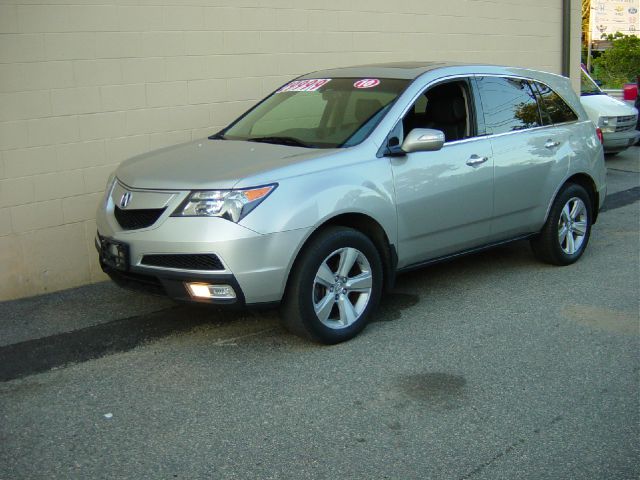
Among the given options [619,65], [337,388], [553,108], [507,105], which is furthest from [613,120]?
[619,65]

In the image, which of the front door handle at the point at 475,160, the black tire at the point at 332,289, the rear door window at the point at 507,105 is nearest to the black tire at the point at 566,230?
the rear door window at the point at 507,105

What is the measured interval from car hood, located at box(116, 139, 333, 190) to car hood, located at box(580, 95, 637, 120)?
8817mm

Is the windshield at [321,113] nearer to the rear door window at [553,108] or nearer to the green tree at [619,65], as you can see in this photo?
the rear door window at [553,108]

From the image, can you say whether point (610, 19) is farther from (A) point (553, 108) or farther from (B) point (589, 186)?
(A) point (553, 108)

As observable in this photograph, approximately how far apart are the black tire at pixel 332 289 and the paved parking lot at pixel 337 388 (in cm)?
15

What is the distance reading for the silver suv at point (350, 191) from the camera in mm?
5082

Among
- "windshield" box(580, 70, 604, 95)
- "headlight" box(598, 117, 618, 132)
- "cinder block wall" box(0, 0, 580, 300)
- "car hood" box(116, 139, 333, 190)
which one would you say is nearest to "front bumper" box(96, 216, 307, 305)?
"car hood" box(116, 139, 333, 190)

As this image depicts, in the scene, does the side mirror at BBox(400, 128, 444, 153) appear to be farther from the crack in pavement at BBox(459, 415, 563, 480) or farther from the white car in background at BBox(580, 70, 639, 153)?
the white car in background at BBox(580, 70, 639, 153)

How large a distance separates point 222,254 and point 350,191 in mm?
982

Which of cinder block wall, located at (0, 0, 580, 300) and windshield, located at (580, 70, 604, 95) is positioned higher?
cinder block wall, located at (0, 0, 580, 300)

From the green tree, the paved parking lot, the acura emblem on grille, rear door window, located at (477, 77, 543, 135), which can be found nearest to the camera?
the paved parking lot

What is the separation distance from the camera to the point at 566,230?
736 cm

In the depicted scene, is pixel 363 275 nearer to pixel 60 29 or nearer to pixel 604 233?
pixel 60 29

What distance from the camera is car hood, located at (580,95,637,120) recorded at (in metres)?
13.4
